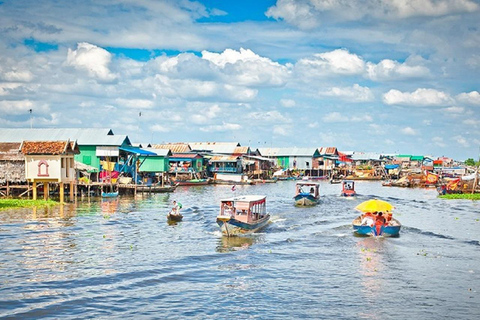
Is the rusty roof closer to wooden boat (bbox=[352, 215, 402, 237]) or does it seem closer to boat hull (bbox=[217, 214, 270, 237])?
boat hull (bbox=[217, 214, 270, 237])

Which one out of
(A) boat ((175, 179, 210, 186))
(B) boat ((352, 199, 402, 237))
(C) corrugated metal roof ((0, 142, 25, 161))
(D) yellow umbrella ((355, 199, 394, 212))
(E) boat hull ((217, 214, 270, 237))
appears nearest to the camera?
(E) boat hull ((217, 214, 270, 237))

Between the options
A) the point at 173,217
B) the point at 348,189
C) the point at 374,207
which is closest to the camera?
the point at 374,207

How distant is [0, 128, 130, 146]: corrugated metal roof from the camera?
188 ft

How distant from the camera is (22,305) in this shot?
16.1 m

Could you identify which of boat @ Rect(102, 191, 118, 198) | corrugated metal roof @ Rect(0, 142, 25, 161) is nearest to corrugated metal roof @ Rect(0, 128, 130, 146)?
boat @ Rect(102, 191, 118, 198)

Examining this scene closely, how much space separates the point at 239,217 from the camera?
29250 mm

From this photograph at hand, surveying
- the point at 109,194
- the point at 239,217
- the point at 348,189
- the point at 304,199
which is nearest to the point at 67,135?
the point at 109,194

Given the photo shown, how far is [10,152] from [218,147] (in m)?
53.4

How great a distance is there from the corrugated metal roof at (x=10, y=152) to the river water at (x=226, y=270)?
11.1 m

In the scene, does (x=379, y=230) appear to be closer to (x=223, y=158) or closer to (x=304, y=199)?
(x=304, y=199)

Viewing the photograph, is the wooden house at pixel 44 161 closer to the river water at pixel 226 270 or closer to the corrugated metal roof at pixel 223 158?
the river water at pixel 226 270

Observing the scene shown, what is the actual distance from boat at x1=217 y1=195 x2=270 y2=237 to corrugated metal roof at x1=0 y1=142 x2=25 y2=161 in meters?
23.2

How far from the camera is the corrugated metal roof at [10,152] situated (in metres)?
45.2

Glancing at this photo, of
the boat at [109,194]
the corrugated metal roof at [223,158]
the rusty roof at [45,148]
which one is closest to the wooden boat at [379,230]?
the rusty roof at [45,148]
